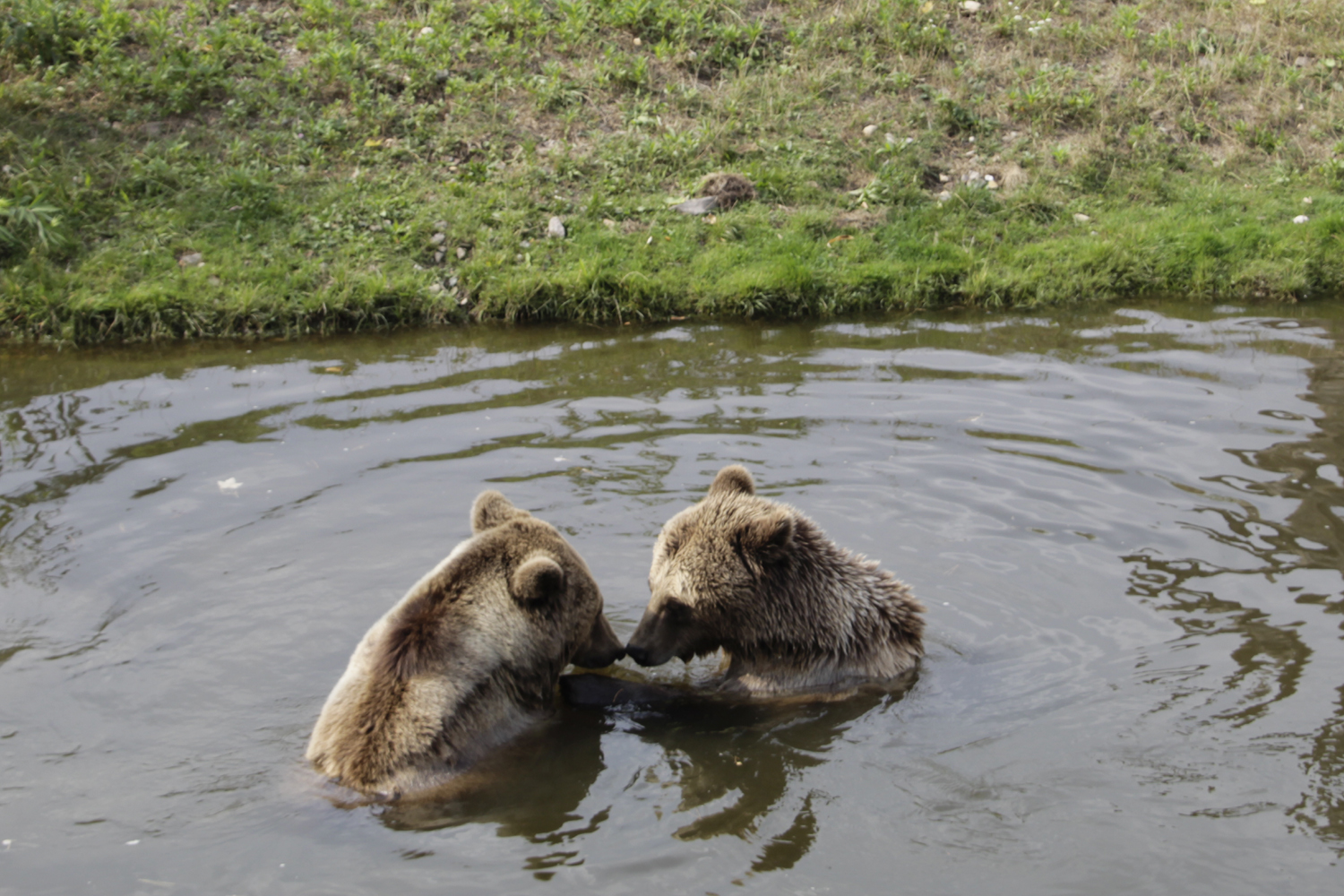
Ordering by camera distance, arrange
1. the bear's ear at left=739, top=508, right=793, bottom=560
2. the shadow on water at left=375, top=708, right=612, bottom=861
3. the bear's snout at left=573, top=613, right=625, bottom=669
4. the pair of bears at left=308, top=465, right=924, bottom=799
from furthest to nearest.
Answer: the bear's snout at left=573, top=613, right=625, bottom=669
the bear's ear at left=739, top=508, right=793, bottom=560
the pair of bears at left=308, top=465, right=924, bottom=799
the shadow on water at left=375, top=708, right=612, bottom=861

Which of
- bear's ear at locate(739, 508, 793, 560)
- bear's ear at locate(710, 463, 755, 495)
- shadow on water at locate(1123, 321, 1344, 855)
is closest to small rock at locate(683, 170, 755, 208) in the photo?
shadow on water at locate(1123, 321, 1344, 855)

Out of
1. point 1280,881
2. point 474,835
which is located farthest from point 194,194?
point 1280,881

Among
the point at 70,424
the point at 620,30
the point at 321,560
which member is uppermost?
the point at 620,30

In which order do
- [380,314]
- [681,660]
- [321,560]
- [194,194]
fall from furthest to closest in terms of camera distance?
[194,194] → [380,314] → [321,560] → [681,660]

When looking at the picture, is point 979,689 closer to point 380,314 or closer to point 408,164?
point 380,314

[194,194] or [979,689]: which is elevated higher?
[194,194]

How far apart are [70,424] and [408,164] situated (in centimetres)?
567

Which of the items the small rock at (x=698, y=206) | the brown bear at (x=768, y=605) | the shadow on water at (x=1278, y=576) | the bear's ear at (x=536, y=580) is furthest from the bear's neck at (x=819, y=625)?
the small rock at (x=698, y=206)

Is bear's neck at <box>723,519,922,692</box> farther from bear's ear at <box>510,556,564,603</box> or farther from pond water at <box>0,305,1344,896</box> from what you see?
bear's ear at <box>510,556,564,603</box>

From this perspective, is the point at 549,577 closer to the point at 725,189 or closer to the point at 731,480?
the point at 731,480

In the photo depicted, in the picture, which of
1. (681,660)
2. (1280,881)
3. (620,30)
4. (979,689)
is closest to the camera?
(1280,881)

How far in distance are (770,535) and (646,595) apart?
4.32 feet

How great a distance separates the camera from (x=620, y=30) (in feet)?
50.4

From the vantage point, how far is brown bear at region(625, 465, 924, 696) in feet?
18.1
